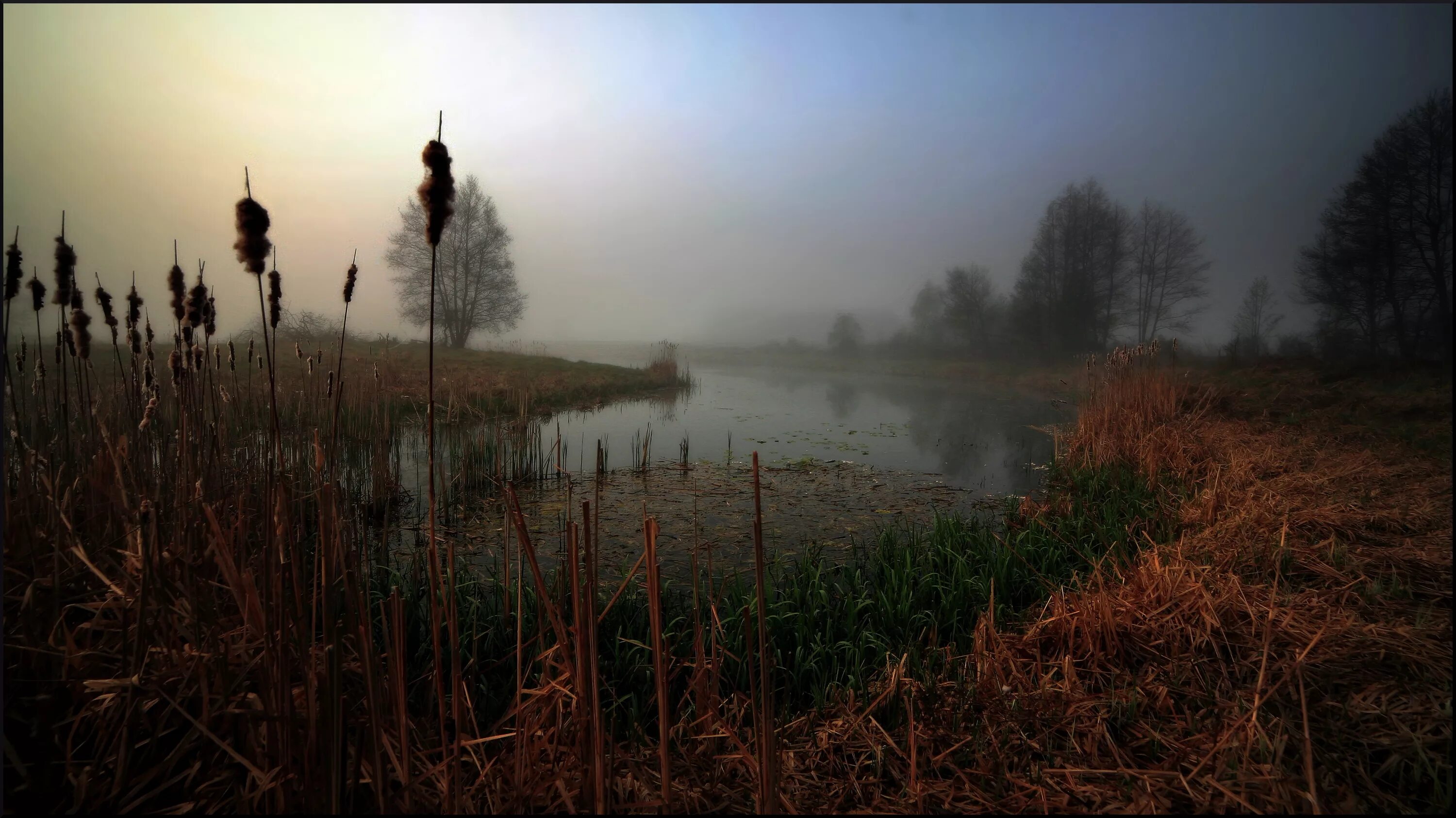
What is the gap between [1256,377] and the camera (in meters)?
8.85

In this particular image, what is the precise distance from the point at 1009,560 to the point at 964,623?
65cm

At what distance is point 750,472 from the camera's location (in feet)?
22.5

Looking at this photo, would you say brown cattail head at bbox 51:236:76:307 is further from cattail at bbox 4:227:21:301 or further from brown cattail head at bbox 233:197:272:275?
brown cattail head at bbox 233:197:272:275

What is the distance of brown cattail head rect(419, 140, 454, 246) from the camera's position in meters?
1.30

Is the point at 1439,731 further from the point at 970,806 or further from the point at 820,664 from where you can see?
the point at 820,664

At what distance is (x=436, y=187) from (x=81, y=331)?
170 centimetres

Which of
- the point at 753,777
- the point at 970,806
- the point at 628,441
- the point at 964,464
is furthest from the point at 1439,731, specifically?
the point at 628,441

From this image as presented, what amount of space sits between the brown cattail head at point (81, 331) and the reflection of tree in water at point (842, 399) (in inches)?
465

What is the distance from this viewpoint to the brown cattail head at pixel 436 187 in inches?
51.1

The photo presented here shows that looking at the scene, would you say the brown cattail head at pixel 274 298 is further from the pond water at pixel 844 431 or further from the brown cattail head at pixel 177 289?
the pond water at pixel 844 431

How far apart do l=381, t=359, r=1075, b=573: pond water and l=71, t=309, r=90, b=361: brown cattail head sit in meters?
1.77

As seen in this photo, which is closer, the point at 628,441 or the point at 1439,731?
the point at 1439,731

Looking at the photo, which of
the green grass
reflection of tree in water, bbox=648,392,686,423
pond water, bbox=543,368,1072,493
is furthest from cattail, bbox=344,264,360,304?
reflection of tree in water, bbox=648,392,686,423

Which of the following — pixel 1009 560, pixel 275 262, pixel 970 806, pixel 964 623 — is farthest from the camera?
pixel 1009 560
